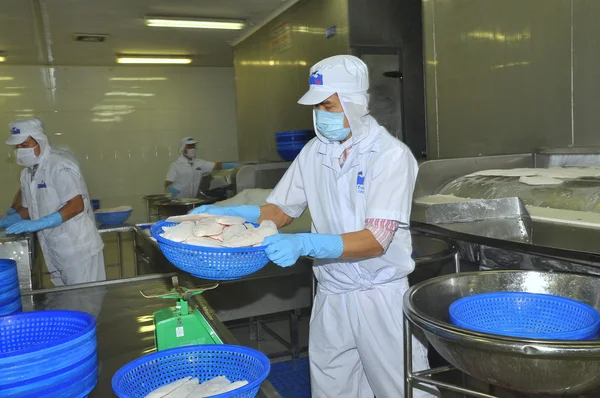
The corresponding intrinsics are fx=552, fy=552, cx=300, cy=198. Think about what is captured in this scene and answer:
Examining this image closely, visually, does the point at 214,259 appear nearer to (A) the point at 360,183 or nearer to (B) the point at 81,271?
(A) the point at 360,183

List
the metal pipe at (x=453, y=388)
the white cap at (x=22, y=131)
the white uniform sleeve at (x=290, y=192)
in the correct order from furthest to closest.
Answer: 1. the white cap at (x=22, y=131)
2. the white uniform sleeve at (x=290, y=192)
3. the metal pipe at (x=453, y=388)

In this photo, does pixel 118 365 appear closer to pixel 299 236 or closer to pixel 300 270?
pixel 299 236

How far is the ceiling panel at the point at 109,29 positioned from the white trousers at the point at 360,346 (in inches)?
155

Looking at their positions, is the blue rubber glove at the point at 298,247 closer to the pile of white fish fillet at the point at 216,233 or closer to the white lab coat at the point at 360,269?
the pile of white fish fillet at the point at 216,233

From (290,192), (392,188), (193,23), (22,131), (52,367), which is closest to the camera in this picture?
(52,367)

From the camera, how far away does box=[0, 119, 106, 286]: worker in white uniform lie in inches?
143

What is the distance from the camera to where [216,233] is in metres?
1.42

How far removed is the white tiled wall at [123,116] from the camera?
8.30 m

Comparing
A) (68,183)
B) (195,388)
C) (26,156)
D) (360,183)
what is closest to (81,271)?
(68,183)

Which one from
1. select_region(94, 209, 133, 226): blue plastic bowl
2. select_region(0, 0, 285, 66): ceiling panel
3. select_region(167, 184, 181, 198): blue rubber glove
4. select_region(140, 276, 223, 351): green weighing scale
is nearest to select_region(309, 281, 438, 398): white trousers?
select_region(140, 276, 223, 351): green weighing scale

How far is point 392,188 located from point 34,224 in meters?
2.44

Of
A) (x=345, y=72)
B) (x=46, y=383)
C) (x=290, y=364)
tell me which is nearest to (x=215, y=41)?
(x=290, y=364)

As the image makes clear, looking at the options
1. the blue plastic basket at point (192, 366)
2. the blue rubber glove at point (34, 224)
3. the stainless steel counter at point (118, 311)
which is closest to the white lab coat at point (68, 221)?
the blue rubber glove at point (34, 224)

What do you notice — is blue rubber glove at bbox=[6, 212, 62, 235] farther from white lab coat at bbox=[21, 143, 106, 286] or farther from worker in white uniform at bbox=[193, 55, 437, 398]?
worker in white uniform at bbox=[193, 55, 437, 398]
